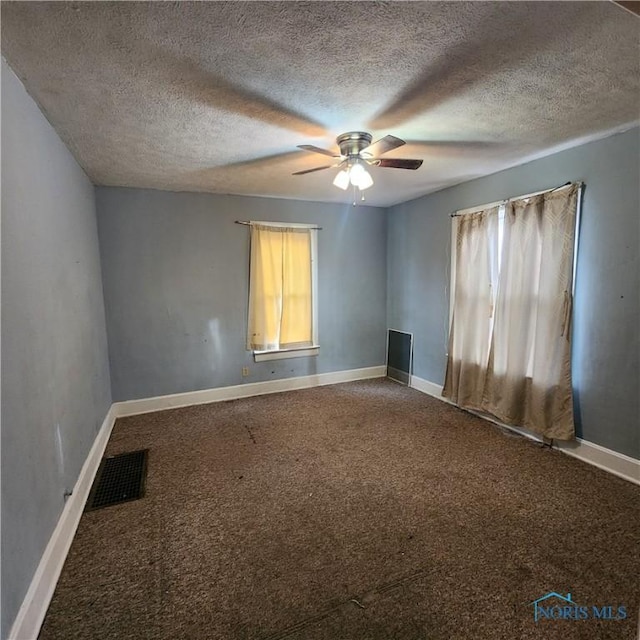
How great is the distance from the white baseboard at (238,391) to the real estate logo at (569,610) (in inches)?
126

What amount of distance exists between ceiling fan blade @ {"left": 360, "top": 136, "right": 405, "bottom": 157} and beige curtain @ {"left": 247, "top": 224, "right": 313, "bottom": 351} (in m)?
1.93

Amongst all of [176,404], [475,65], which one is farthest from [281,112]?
→ [176,404]

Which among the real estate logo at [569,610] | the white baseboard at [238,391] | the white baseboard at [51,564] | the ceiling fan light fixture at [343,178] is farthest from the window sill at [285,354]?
the real estate logo at [569,610]

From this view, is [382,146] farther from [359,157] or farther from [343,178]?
[343,178]

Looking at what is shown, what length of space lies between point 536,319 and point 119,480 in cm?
346

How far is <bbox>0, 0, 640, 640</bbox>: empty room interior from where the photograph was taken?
4.67ft

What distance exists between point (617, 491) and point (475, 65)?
2.70m

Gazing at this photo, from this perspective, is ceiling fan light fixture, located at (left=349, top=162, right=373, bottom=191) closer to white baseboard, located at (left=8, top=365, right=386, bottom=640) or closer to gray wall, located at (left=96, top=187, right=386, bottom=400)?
gray wall, located at (left=96, top=187, right=386, bottom=400)

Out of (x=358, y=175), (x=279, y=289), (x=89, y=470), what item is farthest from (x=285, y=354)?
(x=358, y=175)

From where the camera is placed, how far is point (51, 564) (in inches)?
64.4

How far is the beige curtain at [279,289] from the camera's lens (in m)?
4.08

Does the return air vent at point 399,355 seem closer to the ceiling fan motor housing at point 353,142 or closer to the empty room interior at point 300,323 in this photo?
the empty room interior at point 300,323

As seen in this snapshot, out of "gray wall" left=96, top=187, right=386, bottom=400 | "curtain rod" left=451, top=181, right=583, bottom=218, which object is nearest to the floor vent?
"gray wall" left=96, top=187, right=386, bottom=400

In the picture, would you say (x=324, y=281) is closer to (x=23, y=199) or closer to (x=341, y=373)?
(x=341, y=373)
